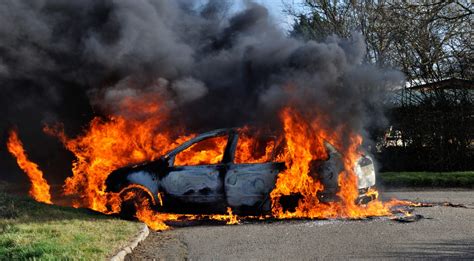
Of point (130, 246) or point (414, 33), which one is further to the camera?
point (414, 33)

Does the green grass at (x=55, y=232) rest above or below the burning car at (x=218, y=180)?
below

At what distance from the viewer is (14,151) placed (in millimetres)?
12727

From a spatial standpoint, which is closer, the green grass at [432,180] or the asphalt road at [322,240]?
the asphalt road at [322,240]

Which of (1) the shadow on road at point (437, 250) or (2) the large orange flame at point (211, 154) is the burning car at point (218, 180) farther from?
(1) the shadow on road at point (437, 250)

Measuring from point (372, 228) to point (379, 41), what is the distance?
12795 millimetres

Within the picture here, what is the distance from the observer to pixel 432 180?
13.8 m

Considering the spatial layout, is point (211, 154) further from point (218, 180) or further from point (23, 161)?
point (23, 161)

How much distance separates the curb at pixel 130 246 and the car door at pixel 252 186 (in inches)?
64.2

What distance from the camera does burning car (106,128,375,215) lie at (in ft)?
27.5

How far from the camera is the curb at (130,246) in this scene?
594 centimetres

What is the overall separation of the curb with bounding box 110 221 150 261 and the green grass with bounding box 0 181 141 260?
0.30 ft

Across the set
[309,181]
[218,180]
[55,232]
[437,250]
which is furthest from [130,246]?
[437,250]

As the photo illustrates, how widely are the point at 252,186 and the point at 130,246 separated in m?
2.59

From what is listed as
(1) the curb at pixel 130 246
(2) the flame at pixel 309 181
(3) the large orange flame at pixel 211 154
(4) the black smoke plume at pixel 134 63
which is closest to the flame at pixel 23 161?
(4) the black smoke plume at pixel 134 63
